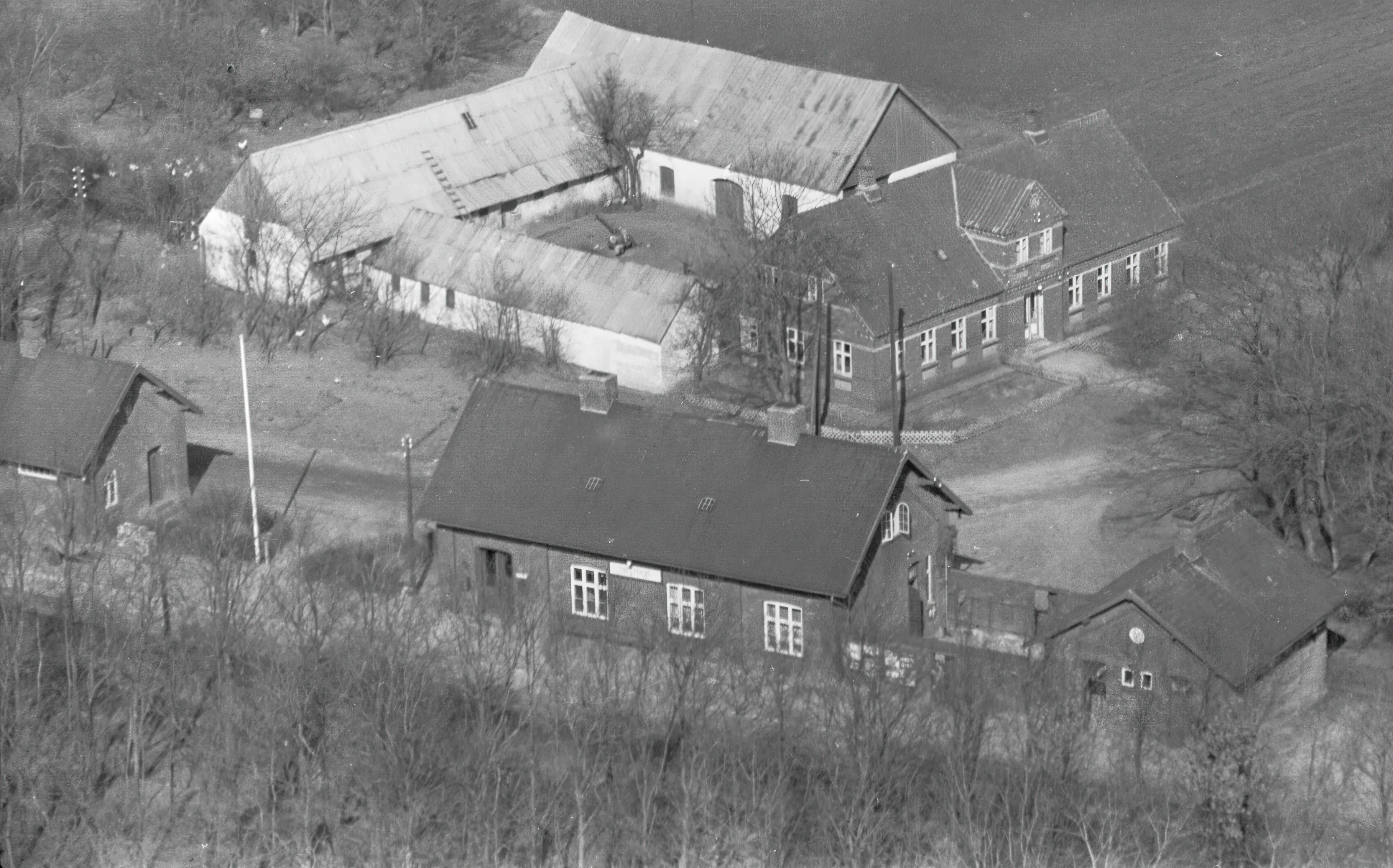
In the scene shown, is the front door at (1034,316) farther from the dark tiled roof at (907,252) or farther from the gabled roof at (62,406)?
the gabled roof at (62,406)

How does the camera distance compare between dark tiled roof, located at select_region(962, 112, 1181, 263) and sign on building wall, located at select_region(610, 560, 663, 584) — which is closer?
sign on building wall, located at select_region(610, 560, 663, 584)

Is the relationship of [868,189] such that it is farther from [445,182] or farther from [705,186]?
[445,182]

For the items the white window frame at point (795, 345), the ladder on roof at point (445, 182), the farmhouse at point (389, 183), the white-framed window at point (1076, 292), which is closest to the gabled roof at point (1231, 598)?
the white window frame at point (795, 345)

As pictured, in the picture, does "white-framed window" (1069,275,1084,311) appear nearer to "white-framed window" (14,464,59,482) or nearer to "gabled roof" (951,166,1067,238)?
"gabled roof" (951,166,1067,238)

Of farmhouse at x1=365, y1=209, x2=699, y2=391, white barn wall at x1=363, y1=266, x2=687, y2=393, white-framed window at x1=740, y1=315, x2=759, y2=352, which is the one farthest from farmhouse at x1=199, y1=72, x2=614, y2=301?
white-framed window at x1=740, y1=315, x2=759, y2=352

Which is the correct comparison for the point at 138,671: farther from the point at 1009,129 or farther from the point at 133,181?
the point at 1009,129

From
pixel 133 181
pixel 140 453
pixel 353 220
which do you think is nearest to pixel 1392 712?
pixel 140 453

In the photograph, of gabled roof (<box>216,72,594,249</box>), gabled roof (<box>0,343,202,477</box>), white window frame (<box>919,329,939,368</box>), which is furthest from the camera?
gabled roof (<box>216,72,594,249</box>)
